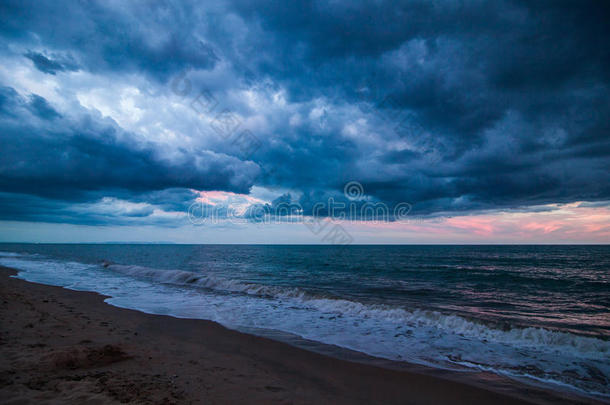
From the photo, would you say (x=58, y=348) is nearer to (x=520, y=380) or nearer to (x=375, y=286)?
(x=520, y=380)

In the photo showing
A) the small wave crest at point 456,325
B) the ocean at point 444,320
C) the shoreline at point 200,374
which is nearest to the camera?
the shoreline at point 200,374

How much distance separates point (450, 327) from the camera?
11.7 metres

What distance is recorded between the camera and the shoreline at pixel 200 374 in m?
5.04

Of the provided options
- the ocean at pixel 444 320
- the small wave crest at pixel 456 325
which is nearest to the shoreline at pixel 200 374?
the ocean at pixel 444 320

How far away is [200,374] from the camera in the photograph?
6.15m

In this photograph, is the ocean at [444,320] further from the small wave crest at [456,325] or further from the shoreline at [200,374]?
the shoreline at [200,374]

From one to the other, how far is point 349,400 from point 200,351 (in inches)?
180

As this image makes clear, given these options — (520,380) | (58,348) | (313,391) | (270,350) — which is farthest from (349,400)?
(58,348)

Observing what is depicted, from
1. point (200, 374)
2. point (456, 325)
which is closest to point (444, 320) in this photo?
point (456, 325)

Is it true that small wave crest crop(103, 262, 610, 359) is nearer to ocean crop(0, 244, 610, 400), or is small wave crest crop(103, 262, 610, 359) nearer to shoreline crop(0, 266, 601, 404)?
ocean crop(0, 244, 610, 400)

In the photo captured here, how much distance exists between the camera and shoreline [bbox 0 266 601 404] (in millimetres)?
5035

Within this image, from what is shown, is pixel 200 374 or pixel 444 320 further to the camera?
pixel 444 320

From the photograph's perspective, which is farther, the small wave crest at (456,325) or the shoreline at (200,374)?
the small wave crest at (456,325)

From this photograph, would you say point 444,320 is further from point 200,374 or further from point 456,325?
point 200,374
